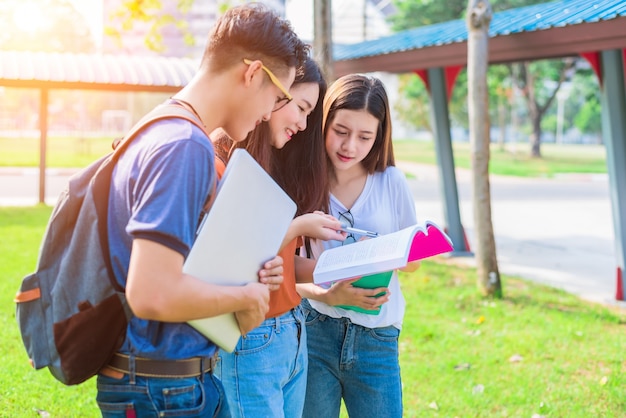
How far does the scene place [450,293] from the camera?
22.2 ft

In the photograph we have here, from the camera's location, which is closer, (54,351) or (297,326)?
(54,351)

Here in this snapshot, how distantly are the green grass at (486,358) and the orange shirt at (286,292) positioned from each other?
2157 mm

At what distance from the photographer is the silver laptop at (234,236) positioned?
1.51 meters

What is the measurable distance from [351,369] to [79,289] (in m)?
1.17

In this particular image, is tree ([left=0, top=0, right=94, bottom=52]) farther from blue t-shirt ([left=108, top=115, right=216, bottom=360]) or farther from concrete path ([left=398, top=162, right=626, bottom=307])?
blue t-shirt ([left=108, top=115, right=216, bottom=360])

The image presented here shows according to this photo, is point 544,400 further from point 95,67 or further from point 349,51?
point 95,67

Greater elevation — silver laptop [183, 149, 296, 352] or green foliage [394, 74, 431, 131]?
green foliage [394, 74, 431, 131]

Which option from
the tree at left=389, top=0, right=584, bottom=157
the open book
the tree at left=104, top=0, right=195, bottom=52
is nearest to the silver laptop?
the open book

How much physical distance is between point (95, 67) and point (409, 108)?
25.4 metres

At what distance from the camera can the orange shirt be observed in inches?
82.5

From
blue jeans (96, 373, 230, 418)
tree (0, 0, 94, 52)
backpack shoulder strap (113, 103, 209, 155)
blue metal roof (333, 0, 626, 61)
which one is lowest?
blue jeans (96, 373, 230, 418)

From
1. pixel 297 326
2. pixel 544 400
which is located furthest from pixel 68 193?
pixel 544 400

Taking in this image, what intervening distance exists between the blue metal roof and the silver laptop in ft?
15.2

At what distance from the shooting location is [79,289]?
4.93ft
